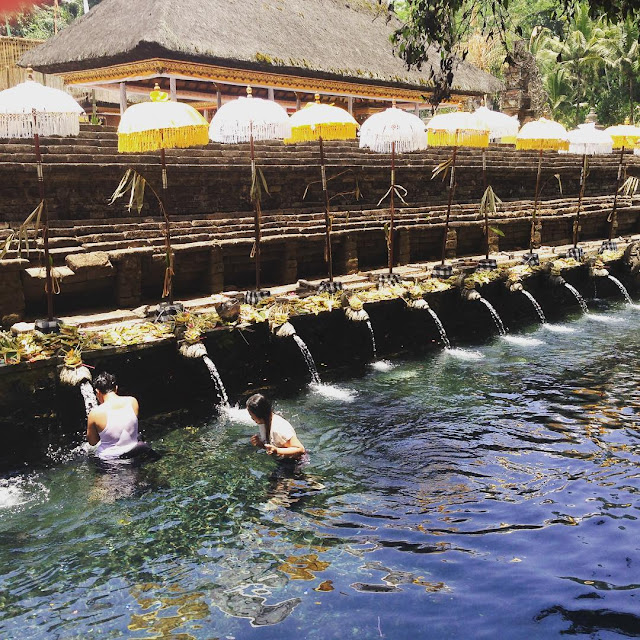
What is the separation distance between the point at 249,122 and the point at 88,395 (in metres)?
4.90

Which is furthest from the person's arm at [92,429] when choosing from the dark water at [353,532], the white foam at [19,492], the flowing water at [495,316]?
the flowing water at [495,316]

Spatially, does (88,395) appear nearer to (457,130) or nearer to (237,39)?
(457,130)

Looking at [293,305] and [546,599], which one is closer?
[546,599]

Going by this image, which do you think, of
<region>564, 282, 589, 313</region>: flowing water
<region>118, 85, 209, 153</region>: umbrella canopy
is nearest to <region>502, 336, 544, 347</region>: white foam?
<region>564, 282, 589, 313</region>: flowing water

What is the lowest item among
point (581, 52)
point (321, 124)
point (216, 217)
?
point (216, 217)

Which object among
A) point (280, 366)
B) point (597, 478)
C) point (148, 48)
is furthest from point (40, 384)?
point (148, 48)

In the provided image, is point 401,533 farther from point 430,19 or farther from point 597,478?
point 430,19

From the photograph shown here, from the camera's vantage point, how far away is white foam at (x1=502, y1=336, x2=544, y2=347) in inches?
514

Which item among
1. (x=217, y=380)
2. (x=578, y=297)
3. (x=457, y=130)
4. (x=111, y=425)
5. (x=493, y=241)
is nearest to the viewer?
(x=111, y=425)

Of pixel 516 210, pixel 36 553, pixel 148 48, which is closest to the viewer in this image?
pixel 36 553

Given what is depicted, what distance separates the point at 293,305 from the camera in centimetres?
1091

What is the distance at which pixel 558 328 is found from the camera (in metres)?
14.3

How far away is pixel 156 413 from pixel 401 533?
4282 mm

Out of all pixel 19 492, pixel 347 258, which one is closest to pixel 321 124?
pixel 347 258
